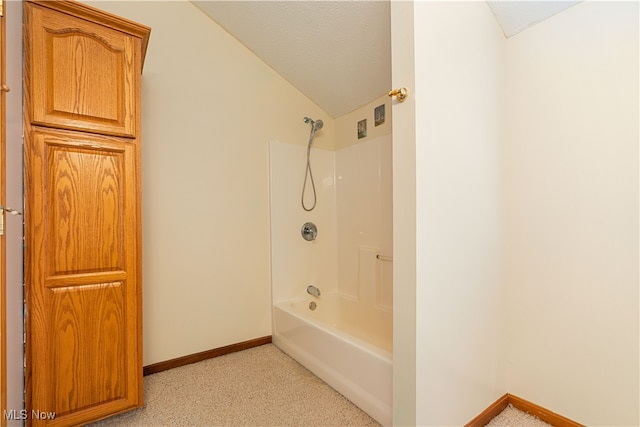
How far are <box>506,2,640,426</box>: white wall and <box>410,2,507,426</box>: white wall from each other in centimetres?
11

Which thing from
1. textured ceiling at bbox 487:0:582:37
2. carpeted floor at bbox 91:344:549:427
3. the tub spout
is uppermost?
textured ceiling at bbox 487:0:582:37

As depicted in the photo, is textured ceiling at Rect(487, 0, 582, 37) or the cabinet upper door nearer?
the cabinet upper door

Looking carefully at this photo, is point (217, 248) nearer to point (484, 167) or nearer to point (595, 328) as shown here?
point (484, 167)

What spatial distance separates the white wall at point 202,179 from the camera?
1906 millimetres

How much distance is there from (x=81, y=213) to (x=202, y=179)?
86 cm

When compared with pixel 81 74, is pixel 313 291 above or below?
below

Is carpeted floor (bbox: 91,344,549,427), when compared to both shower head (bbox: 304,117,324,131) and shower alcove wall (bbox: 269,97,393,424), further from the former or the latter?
shower head (bbox: 304,117,324,131)

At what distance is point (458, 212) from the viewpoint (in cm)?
129

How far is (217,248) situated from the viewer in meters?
2.14

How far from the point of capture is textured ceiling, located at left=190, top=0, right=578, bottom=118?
5.08ft

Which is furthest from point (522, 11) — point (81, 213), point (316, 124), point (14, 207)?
point (14, 207)

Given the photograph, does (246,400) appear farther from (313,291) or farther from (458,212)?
(458,212)

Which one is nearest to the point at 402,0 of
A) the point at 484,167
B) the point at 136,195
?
the point at 484,167

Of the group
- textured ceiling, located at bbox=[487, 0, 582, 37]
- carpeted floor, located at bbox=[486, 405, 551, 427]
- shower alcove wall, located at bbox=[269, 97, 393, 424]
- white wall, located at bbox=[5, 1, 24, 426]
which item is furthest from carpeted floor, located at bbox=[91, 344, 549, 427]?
textured ceiling, located at bbox=[487, 0, 582, 37]
